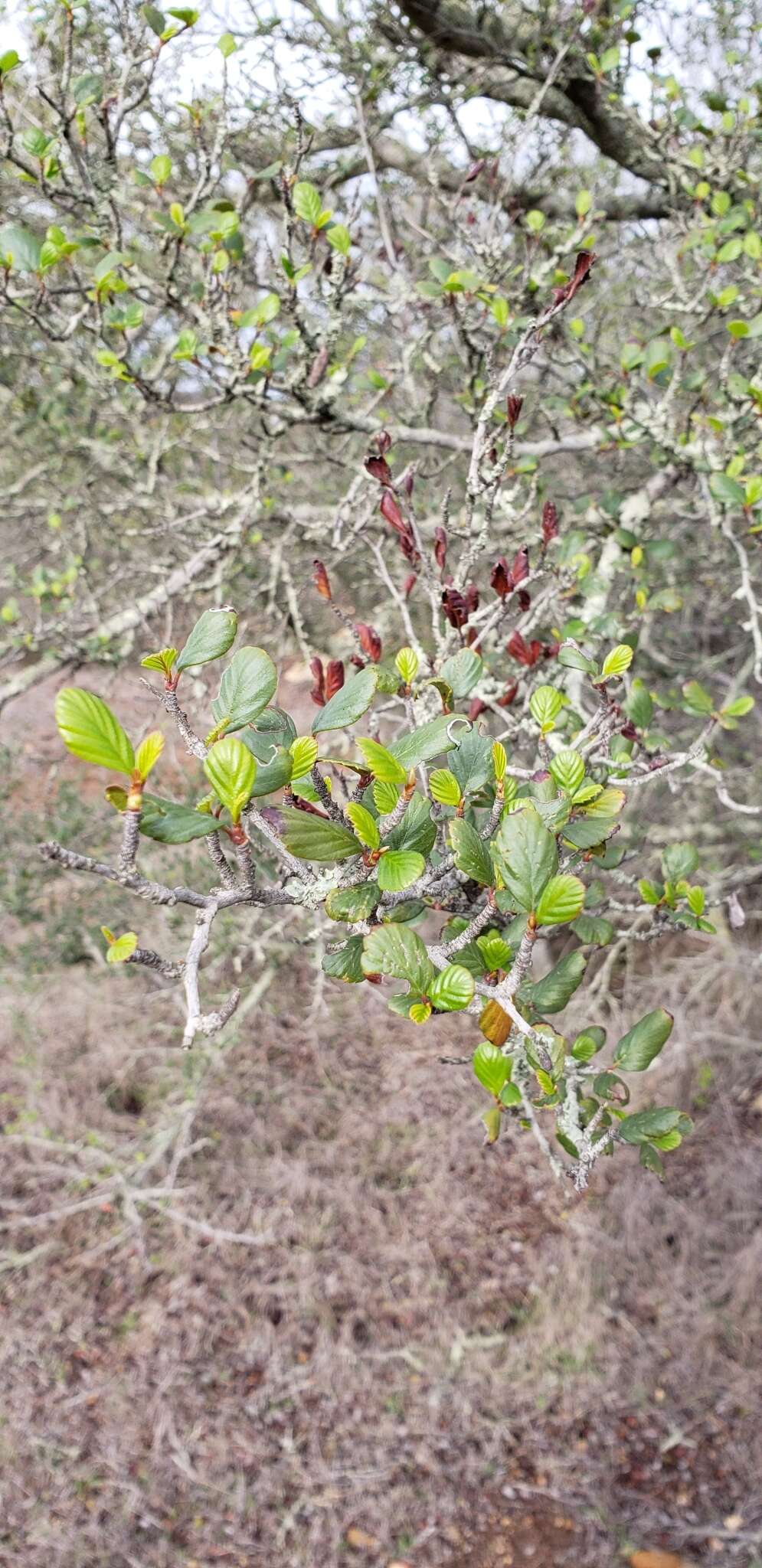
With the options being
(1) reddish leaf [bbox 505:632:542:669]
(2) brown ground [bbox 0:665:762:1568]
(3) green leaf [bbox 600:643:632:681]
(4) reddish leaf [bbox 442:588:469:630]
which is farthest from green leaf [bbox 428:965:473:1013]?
(2) brown ground [bbox 0:665:762:1568]

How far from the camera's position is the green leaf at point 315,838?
0.66 metres

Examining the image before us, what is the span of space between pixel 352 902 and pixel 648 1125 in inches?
16.4

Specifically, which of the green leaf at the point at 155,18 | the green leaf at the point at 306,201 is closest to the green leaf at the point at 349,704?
the green leaf at the point at 306,201

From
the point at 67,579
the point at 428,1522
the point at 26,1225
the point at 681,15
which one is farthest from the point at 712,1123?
the point at 681,15

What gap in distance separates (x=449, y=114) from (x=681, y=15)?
2.95 ft

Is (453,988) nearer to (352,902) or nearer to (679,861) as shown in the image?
(352,902)

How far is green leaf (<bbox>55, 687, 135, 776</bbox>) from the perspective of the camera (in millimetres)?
511

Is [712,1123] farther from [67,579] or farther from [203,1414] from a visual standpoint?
[67,579]

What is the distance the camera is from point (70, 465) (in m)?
3.49

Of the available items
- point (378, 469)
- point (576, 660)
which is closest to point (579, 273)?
point (378, 469)

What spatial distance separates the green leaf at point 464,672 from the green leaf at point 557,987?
0.95 ft

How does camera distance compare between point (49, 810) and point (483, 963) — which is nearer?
point (483, 963)

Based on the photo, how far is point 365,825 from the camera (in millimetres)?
678

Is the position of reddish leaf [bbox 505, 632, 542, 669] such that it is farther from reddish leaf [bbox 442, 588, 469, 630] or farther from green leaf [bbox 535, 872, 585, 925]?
green leaf [bbox 535, 872, 585, 925]
